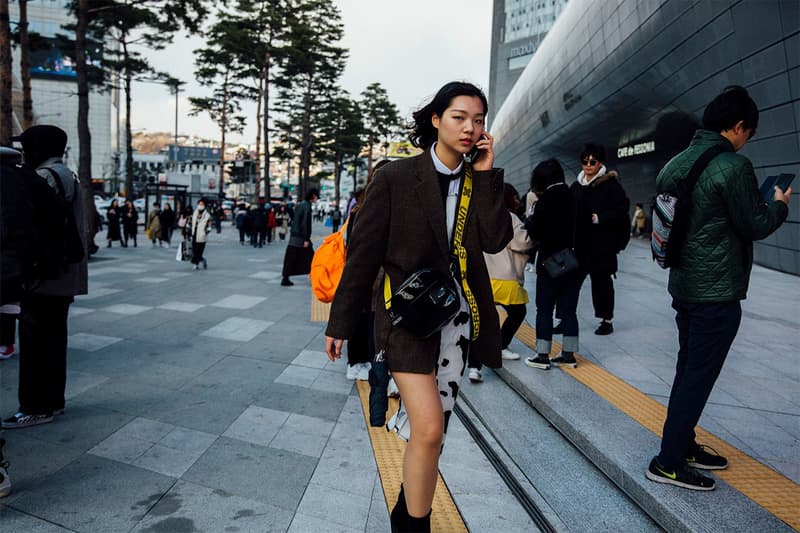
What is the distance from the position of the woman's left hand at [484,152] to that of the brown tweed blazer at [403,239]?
4 cm

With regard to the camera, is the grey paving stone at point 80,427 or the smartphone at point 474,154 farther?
the grey paving stone at point 80,427

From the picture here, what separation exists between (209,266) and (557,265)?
1045 centimetres

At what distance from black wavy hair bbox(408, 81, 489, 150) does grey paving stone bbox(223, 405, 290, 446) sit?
2.14 m

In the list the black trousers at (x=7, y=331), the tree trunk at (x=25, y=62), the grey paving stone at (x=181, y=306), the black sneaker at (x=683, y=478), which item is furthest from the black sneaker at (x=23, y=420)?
the tree trunk at (x=25, y=62)

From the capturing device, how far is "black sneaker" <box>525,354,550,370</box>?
495 cm

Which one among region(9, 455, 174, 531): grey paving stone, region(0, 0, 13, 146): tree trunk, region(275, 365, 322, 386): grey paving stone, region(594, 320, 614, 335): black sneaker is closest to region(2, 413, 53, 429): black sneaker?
region(9, 455, 174, 531): grey paving stone

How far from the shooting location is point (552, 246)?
4754mm

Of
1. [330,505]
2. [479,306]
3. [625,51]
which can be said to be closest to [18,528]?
[330,505]

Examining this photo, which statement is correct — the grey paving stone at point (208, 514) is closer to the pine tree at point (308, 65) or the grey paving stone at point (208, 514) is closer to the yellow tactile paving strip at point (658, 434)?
the yellow tactile paving strip at point (658, 434)

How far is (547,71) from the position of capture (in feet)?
112

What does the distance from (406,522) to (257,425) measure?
1831 millimetres

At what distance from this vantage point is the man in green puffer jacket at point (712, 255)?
8.57 feet

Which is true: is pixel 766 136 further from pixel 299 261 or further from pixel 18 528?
pixel 18 528

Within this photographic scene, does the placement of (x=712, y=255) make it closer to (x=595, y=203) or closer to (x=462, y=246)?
(x=462, y=246)
